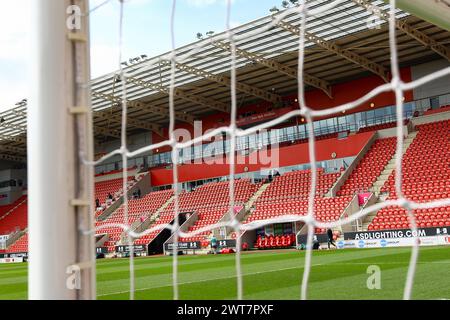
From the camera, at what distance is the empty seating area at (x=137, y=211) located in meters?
25.6

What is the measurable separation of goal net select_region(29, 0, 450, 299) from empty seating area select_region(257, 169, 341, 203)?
74.4 inches

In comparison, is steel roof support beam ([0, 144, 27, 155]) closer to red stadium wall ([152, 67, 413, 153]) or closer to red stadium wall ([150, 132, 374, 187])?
red stadium wall ([150, 132, 374, 187])

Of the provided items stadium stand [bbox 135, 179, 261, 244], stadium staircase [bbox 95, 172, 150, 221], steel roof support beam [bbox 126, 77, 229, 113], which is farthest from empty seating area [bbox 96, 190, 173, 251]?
steel roof support beam [bbox 126, 77, 229, 113]

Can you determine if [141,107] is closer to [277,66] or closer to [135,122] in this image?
[135,122]

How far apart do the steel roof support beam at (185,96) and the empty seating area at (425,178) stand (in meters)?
10.2

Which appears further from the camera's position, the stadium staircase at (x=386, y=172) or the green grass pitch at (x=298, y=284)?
the stadium staircase at (x=386, y=172)

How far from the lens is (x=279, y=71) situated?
22.9 meters

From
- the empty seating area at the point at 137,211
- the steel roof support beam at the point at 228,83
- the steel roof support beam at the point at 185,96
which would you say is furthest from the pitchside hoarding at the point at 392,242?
the empty seating area at the point at 137,211

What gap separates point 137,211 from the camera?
27594mm

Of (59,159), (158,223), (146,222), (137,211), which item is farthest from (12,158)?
(59,159)

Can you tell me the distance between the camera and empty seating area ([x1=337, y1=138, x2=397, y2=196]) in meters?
20.9

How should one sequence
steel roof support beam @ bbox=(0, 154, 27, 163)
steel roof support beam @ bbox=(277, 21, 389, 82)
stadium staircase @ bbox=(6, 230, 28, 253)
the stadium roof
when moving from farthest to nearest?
steel roof support beam @ bbox=(0, 154, 27, 163) < stadium staircase @ bbox=(6, 230, 28, 253) < steel roof support beam @ bbox=(277, 21, 389, 82) < the stadium roof

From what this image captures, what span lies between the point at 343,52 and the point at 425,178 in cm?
597

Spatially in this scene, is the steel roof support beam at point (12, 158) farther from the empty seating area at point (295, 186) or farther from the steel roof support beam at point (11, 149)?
the empty seating area at point (295, 186)
